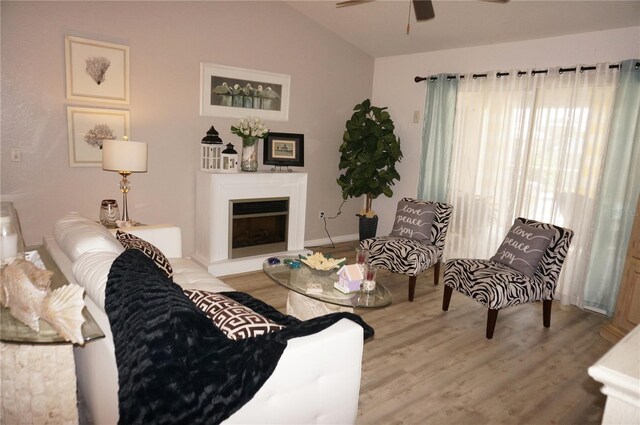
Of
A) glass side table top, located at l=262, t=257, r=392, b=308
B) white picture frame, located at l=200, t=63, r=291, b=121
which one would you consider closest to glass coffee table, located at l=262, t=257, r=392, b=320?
glass side table top, located at l=262, t=257, r=392, b=308

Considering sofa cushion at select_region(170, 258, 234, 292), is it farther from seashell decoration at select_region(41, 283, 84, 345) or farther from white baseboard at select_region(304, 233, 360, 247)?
white baseboard at select_region(304, 233, 360, 247)

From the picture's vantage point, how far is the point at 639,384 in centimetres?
73

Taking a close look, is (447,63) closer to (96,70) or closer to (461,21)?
(461,21)

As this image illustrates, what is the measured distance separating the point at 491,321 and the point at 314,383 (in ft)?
6.73

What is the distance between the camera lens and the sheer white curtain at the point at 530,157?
12.2 feet

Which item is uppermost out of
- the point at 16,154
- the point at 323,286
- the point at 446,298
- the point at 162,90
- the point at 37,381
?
the point at 162,90

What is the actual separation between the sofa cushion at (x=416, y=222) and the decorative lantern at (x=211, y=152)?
1.97 meters

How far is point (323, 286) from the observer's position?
2.69 m

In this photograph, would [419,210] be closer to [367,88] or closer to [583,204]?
[583,204]

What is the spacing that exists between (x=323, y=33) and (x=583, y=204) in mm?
3467

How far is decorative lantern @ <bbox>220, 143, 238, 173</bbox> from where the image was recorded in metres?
4.25

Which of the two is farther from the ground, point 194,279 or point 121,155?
point 121,155

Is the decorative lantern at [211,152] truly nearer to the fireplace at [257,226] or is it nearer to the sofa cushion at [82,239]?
the fireplace at [257,226]

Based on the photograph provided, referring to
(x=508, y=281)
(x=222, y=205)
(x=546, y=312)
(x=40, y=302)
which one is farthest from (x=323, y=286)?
(x=546, y=312)
